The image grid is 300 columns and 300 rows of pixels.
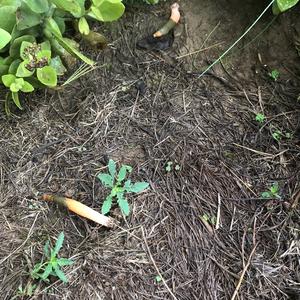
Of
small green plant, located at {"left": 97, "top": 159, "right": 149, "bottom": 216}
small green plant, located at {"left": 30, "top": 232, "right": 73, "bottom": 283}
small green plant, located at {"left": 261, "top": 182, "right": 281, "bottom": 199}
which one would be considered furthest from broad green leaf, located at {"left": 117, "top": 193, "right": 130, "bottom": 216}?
small green plant, located at {"left": 261, "top": 182, "right": 281, "bottom": 199}

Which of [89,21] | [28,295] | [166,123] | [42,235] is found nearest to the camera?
[28,295]

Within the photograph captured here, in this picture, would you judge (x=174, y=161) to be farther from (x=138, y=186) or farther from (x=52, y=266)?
(x=52, y=266)

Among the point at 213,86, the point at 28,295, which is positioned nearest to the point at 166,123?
the point at 213,86

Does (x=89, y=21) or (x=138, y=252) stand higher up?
(x=89, y=21)

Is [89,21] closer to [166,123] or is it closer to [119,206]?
[166,123]

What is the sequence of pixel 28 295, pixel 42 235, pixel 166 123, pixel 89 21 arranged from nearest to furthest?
1. pixel 28 295
2. pixel 42 235
3. pixel 166 123
4. pixel 89 21

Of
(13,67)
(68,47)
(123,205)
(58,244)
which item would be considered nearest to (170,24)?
(68,47)
